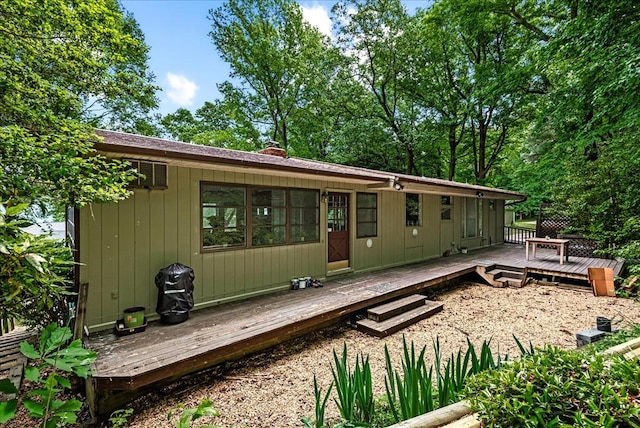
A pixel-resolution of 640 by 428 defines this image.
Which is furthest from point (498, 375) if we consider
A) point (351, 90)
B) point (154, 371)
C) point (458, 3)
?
point (351, 90)

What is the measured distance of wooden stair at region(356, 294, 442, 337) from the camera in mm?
4516

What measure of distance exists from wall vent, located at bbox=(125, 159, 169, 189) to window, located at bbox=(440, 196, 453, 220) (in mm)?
8018

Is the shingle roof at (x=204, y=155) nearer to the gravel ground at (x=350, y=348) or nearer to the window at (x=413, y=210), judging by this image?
the window at (x=413, y=210)

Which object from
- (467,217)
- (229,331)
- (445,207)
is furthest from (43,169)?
(467,217)

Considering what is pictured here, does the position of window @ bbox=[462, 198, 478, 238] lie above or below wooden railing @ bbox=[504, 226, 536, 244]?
above

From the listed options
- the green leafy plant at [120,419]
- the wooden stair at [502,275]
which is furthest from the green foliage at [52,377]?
the wooden stair at [502,275]

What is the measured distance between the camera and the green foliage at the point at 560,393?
1385mm

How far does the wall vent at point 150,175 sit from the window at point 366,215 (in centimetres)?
416

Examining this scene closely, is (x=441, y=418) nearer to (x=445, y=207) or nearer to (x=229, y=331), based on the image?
(x=229, y=331)

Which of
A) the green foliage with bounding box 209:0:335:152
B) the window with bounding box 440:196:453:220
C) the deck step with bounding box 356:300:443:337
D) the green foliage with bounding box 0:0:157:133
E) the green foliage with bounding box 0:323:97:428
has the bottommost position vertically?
the deck step with bounding box 356:300:443:337

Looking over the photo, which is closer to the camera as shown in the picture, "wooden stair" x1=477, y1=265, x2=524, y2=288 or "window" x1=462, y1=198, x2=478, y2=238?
"wooden stair" x1=477, y1=265, x2=524, y2=288

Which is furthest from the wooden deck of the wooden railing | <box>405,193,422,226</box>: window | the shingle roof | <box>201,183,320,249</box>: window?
the wooden railing

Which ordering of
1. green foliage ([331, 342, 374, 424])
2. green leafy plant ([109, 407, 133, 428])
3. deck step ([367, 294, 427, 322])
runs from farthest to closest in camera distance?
deck step ([367, 294, 427, 322]), green foliage ([331, 342, 374, 424]), green leafy plant ([109, 407, 133, 428])

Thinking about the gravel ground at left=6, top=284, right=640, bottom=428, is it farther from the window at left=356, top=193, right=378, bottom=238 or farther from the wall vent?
the wall vent
